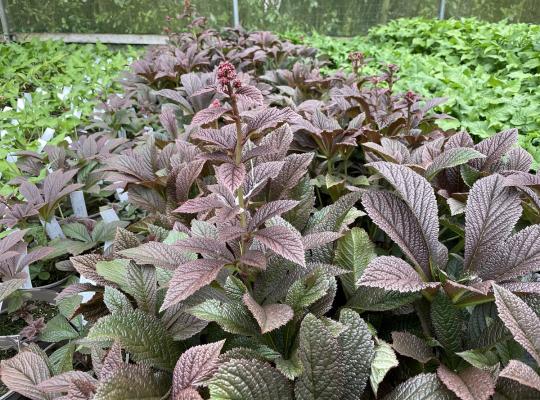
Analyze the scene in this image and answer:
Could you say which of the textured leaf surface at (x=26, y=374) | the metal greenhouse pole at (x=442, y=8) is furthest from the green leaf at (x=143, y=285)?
the metal greenhouse pole at (x=442, y=8)

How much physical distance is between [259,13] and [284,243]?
678 cm

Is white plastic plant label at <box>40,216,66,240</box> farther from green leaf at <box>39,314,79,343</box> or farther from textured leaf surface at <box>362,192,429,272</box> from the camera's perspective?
textured leaf surface at <box>362,192,429,272</box>

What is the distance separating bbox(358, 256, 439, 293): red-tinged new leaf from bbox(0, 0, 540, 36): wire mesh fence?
248 inches

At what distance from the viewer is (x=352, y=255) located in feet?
3.38

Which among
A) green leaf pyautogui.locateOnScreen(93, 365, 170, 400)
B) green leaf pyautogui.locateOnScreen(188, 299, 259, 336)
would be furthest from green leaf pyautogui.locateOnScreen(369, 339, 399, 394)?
green leaf pyautogui.locateOnScreen(93, 365, 170, 400)

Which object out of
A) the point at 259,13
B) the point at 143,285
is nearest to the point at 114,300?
the point at 143,285

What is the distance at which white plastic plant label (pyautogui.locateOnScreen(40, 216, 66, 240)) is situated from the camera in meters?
1.80

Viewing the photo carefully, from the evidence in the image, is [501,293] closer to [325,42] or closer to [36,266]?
[36,266]

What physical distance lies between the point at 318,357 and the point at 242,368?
0.13 metres

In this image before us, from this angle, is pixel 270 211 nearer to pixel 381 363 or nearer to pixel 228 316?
pixel 228 316

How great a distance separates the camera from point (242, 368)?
740mm

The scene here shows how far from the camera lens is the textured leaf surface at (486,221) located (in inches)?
37.0

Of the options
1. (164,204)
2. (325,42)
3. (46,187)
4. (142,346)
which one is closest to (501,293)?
(142,346)

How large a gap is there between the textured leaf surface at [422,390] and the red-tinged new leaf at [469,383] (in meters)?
0.02
